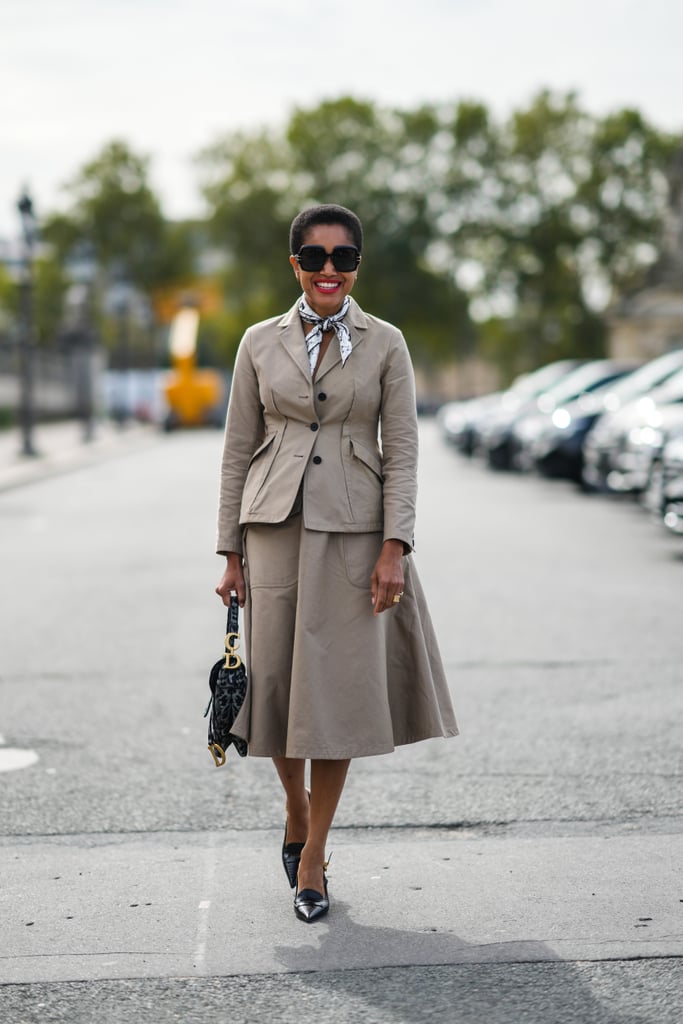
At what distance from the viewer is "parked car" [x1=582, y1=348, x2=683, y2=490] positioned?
1794cm

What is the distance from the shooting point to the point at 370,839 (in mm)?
4895

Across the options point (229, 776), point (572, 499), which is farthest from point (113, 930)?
point (572, 499)

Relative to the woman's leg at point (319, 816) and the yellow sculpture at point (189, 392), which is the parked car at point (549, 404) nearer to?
the woman's leg at point (319, 816)

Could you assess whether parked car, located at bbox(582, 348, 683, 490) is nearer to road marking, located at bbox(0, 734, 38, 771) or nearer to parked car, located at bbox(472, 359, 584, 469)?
parked car, located at bbox(472, 359, 584, 469)

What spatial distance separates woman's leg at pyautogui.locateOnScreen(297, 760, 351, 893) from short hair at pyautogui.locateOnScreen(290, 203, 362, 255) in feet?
4.54

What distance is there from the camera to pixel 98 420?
65938mm

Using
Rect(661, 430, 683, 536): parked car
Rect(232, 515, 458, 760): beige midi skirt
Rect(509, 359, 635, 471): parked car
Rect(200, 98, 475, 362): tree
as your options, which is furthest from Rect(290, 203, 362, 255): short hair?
Rect(200, 98, 475, 362): tree

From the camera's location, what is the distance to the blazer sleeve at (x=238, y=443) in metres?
4.22

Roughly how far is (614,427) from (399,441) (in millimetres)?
14379

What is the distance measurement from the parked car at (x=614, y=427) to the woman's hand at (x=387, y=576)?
1360 centimetres

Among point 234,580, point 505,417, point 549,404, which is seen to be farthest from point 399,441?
point 505,417

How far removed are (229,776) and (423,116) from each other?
261ft

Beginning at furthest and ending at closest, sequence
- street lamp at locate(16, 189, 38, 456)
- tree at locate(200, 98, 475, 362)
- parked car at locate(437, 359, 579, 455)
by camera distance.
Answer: tree at locate(200, 98, 475, 362), street lamp at locate(16, 189, 38, 456), parked car at locate(437, 359, 579, 455)

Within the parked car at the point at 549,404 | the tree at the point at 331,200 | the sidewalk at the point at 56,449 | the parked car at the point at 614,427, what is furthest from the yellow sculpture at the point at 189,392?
the parked car at the point at 614,427
